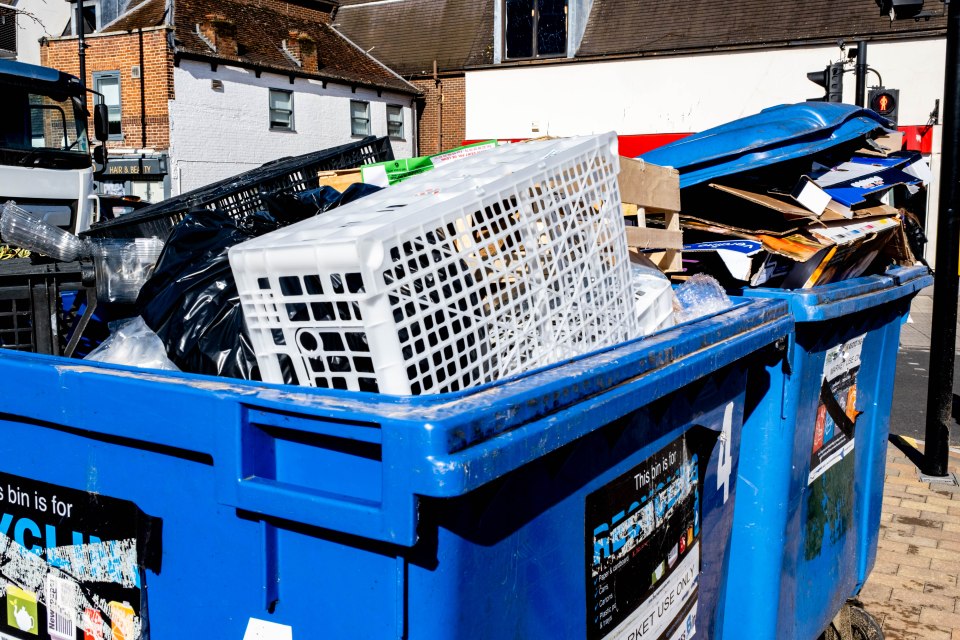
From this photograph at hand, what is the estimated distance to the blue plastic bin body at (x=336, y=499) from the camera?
4.17 ft

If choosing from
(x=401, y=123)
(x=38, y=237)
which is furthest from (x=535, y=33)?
(x=38, y=237)

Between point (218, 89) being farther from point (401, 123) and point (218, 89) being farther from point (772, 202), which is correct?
point (772, 202)

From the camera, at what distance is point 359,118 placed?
2656cm

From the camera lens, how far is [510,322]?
5.77 ft

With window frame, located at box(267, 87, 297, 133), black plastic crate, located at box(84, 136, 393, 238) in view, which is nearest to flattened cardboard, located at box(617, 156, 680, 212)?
black plastic crate, located at box(84, 136, 393, 238)

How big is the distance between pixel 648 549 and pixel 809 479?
1.23m

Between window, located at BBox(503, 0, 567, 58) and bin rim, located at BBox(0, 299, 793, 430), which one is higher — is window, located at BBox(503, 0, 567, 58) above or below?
above

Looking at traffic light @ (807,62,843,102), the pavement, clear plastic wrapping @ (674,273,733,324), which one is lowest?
the pavement

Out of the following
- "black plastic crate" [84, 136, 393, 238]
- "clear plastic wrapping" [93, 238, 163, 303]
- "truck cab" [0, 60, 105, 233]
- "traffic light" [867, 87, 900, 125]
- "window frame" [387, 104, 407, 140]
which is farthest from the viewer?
"window frame" [387, 104, 407, 140]

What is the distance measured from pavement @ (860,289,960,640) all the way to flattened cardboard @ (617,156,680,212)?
7.71ft

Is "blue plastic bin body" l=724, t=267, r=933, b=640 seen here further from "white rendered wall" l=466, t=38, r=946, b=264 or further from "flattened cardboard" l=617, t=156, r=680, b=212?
"white rendered wall" l=466, t=38, r=946, b=264

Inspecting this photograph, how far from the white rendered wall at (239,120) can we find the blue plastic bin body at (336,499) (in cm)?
2193

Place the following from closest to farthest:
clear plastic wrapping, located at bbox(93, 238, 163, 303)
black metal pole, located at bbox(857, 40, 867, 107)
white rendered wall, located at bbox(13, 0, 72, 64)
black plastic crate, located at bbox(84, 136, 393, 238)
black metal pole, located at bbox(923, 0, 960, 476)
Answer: clear plastic wrapping, located at bbox(93, 238, 163, 303)
black plastic crate, located at bbox(84, 136, 393, 238)
black metal pole, located at bbox(923, 0, 960, 476)
black metal pole, located at bbox(857, 40, 867, 107)
white rendered wall, located at bbox(13, 0, 72, 64)

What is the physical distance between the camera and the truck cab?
9445mm
